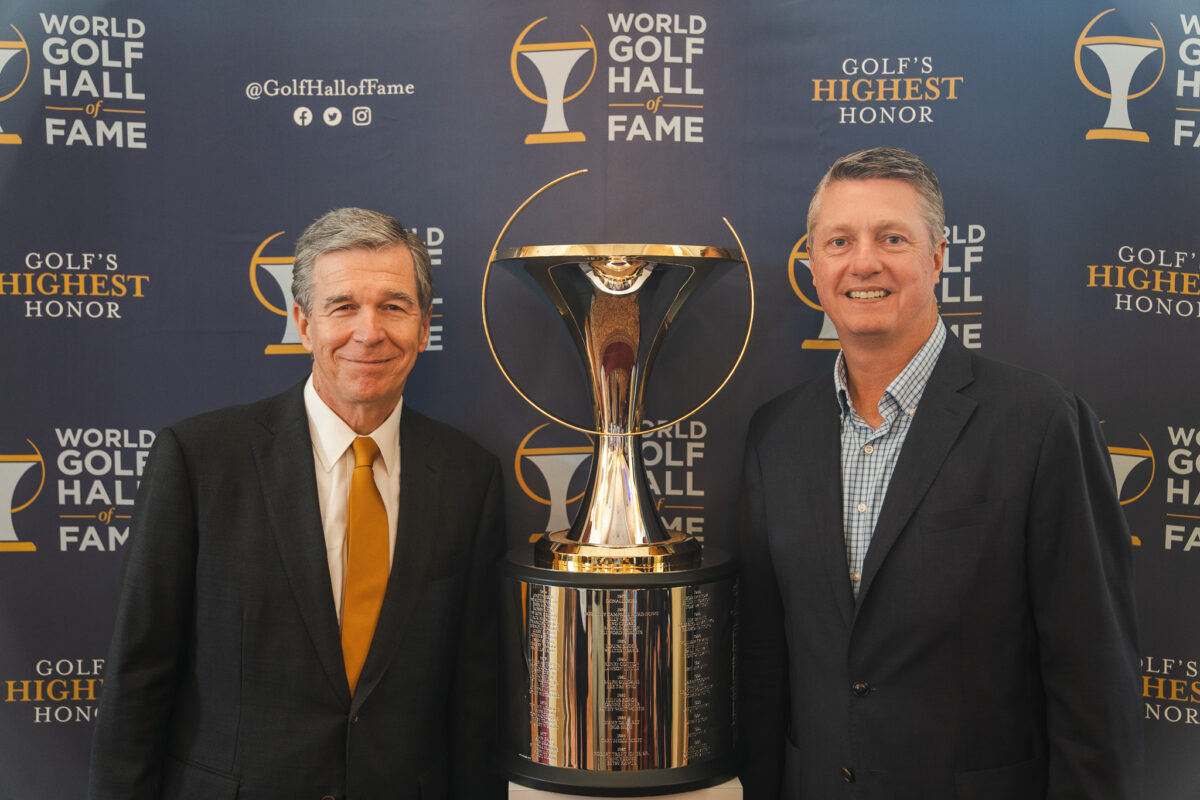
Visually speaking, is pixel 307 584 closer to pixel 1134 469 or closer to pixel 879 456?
pixel 879 456

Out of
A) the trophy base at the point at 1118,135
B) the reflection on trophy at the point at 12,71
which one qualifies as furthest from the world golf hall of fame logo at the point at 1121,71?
the reflection on trophy at the point at 12,71

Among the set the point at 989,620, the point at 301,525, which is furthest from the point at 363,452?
the point at 989,620

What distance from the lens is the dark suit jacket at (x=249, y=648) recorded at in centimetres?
171

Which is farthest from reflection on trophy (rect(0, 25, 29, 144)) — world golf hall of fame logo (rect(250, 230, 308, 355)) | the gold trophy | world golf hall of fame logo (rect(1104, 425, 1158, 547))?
world golf hall of fame logo (rect(1104, 425, 1158, 547))

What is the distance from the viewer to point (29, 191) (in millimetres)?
2168

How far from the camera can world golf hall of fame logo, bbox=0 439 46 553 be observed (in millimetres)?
2164

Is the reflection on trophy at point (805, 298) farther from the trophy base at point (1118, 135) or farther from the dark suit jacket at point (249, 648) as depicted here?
the dark suit jacket at point (249, 648)

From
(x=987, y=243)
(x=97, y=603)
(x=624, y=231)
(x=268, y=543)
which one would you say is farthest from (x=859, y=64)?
(x=97, y=603)

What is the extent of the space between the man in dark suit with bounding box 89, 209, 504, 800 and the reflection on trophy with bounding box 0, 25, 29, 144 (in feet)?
3.03

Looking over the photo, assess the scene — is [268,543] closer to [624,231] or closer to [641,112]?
[624,231]

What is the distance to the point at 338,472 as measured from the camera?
183 centimetres

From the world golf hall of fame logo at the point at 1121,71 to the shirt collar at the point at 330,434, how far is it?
1.78m

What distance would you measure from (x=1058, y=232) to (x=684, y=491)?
108cm

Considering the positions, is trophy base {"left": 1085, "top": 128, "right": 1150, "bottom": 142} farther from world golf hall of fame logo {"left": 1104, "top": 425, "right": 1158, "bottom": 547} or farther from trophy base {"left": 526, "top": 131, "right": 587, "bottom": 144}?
trophy base {"left": 526, "top": 131, "right": 587, "bottom": 144}
